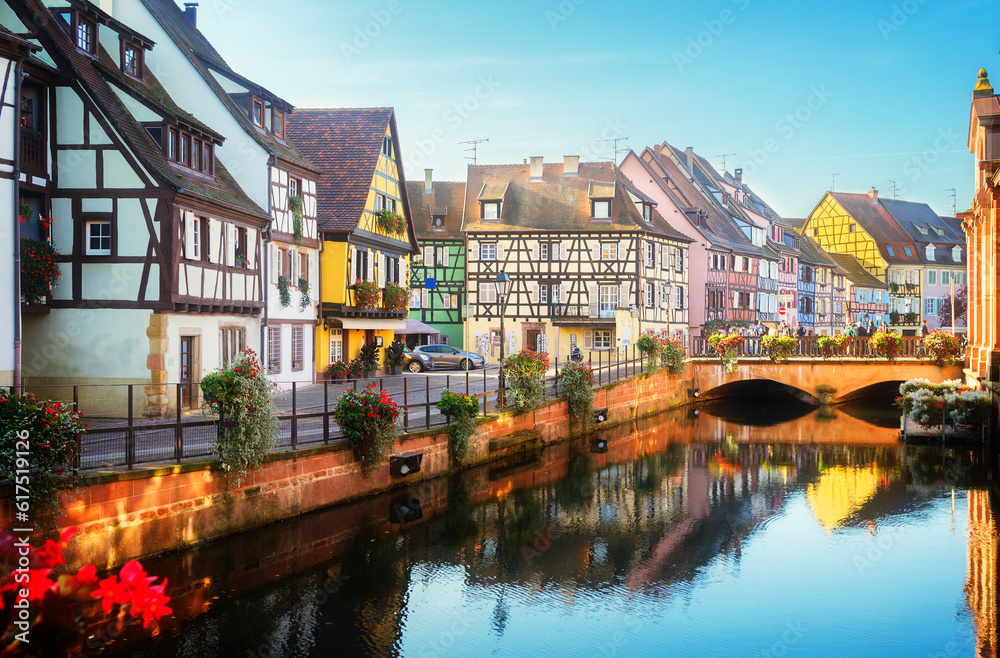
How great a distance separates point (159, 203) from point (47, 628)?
1802cm

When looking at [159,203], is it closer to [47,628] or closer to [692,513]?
[692,513]

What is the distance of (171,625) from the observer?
11109 millimetres

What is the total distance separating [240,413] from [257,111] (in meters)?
15.9

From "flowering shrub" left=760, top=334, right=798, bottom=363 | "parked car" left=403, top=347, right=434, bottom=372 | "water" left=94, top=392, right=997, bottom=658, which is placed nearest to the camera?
"water" left=94, top=392, right=997, bottom=658

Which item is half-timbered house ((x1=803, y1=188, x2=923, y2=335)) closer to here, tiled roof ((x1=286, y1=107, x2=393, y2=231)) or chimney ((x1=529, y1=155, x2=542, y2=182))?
chimney ((x1=529, y1=155, x2=542, y2=182))

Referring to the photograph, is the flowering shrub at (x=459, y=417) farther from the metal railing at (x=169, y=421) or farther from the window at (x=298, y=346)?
the window at (x=298, y=346)

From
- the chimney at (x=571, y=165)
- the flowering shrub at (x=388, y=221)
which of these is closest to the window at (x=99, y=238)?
the flowering shrub at (x=388, y=221)

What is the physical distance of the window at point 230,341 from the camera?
2283cm

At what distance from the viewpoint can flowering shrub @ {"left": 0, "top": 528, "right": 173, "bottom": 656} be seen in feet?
10.1

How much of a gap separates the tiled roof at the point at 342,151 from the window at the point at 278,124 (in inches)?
78.9

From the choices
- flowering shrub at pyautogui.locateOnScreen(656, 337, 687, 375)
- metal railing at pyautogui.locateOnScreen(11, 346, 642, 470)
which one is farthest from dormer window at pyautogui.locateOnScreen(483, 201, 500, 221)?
metal railing at pyautogui.locateOnScreen(11, 346, 642, 470)

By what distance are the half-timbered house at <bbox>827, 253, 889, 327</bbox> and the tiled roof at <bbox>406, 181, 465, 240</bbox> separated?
123ft

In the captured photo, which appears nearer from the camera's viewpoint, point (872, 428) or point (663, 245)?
point (872, 428)

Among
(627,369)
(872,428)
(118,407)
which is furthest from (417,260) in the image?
(118,407)
